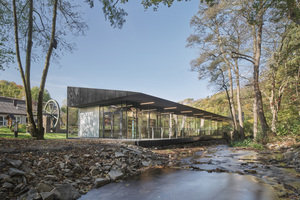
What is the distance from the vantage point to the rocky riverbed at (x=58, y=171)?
383 cm

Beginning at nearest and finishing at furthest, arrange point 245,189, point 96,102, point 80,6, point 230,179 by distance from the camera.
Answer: point 245,189
point 230,179
point 80,6
point 96,102

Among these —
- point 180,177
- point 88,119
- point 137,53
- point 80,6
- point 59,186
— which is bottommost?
point 180,177

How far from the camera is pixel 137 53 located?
96.4 ft

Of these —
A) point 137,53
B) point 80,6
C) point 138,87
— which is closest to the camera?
point 80,6

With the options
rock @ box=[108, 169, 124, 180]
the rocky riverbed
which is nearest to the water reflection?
rock @ box=[108, 169, 124, 180]

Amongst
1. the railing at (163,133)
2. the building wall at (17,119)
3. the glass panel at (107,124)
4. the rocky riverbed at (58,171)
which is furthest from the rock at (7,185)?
the building wall at (17,119)

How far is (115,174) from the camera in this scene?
18.2 feet

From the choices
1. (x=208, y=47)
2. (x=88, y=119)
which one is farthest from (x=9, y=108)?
(x=208, y=47)

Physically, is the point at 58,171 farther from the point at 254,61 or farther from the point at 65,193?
the point at 254,61

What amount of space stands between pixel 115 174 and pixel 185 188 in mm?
2026

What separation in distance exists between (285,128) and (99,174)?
1257 centimetres

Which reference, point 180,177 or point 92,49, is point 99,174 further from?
point 92,49

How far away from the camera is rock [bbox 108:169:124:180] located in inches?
213

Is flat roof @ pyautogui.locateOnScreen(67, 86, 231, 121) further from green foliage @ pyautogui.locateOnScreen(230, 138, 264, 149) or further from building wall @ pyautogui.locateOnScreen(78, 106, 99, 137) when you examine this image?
green foliage @ pyautogui.locateOnScreen(230, 138, 264, 149)
